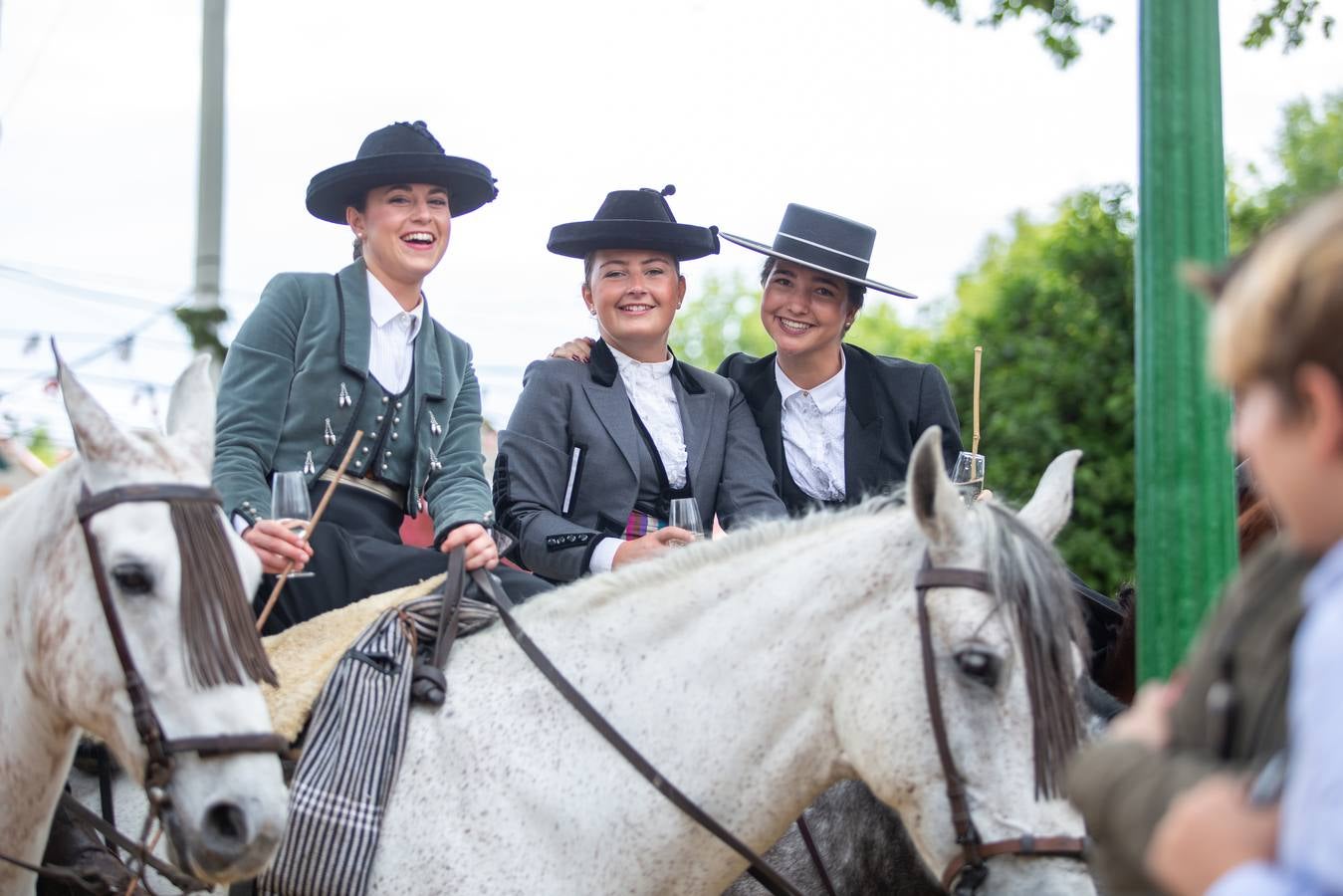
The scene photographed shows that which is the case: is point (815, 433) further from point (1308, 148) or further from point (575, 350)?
point (1308, 148)

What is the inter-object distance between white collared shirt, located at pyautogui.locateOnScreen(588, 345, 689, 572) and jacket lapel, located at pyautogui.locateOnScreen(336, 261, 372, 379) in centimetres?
93

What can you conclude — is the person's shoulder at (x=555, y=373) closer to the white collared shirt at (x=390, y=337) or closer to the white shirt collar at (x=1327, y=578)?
the white collared shirt at (x=390, y=337)

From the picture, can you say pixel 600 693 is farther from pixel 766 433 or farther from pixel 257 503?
pixel 766 433

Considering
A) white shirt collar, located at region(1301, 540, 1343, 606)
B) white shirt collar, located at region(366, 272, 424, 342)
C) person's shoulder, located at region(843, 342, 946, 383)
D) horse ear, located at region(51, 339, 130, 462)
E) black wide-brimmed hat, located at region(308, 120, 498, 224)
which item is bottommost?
horse ear, located at region(51, 339, 130, 462)

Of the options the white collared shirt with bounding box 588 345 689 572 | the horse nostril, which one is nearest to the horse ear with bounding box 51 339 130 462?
the horse nostril

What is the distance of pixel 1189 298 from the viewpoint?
2752mm

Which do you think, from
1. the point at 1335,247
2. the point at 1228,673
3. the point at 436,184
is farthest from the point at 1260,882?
the point at 436,184

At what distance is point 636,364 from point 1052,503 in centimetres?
187

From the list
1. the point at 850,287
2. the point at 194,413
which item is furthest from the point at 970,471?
the point at 194,413

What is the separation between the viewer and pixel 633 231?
16.4 ft

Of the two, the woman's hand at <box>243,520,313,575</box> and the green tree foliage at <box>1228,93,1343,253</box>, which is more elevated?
the green tree foliage at <box>1228,93,1343,253</box>

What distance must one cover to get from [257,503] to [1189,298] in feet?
8.69

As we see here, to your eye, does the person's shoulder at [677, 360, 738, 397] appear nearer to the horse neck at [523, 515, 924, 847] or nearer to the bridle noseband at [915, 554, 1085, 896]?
the horse neck at [523, 515, 924, 847]

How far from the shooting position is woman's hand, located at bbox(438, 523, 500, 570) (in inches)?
157
